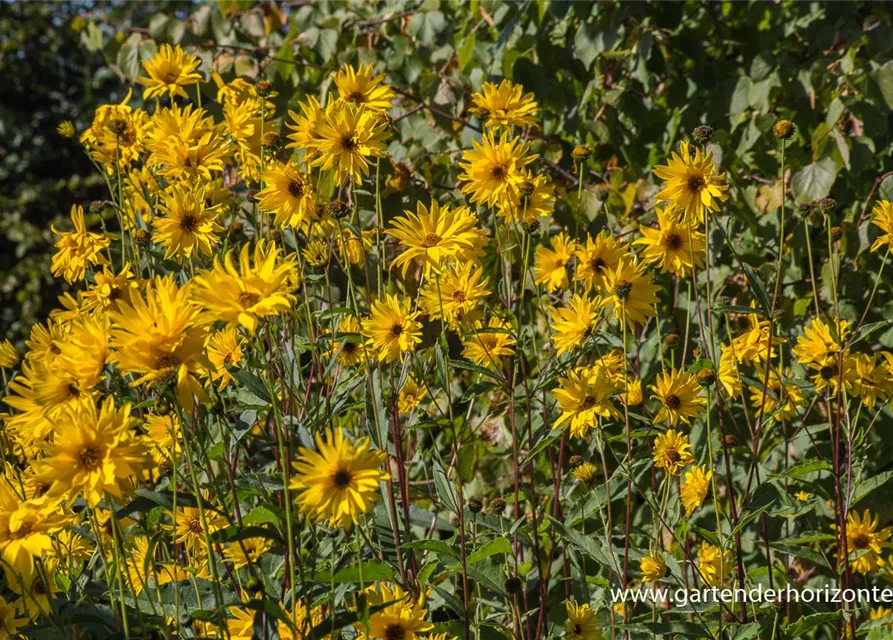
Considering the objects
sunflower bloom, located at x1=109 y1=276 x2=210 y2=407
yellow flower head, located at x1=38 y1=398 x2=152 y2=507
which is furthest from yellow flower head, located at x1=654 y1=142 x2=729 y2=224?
yellow flower head, located at x1=38 y1=398 x2=152 y2=507

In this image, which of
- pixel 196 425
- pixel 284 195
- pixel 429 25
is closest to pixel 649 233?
pixel 284 195

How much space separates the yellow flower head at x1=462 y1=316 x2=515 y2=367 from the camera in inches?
71.0

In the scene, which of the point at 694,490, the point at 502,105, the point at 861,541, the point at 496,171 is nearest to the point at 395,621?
the point at 694,490

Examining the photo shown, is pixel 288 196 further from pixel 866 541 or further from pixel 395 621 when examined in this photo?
pixel 866 541

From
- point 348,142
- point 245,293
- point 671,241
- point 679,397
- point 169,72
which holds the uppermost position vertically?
point 169,72

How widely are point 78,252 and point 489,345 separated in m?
0.82

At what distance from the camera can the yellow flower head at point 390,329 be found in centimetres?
165

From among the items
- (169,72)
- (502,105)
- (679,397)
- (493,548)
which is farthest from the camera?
(169,72)

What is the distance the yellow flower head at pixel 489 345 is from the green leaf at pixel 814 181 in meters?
0.93

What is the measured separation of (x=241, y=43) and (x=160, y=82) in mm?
1383

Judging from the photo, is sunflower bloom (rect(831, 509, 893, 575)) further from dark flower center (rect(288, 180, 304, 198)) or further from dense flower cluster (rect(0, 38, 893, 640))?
dark flower center (rect(288, 180, 304, 198))

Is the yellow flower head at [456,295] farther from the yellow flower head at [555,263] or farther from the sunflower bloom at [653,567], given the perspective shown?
the sunflower bloom at [653,567]

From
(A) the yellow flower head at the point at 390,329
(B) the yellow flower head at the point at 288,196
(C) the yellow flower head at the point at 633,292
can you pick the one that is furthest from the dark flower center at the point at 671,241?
(B) the yellow flower head at the point at 288,196

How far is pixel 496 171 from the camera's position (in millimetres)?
1809
